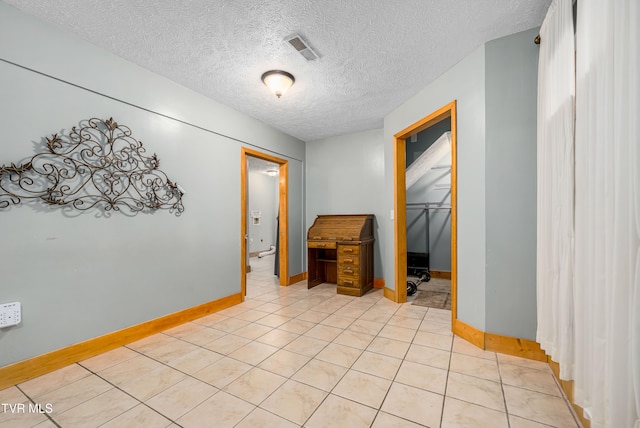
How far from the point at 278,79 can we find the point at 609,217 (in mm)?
2571

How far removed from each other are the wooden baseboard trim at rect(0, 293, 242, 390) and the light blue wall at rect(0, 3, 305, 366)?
6 cm

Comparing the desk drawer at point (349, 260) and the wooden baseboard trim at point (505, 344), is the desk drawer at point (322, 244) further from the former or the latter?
the wooden baseboard trim at point (505, 344)

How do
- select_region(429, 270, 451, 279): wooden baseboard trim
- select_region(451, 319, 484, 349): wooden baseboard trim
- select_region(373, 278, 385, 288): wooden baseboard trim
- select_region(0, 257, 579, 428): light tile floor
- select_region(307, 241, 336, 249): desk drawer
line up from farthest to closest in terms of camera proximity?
select_region(429, 270, 451, 279): wooden baseboard trim → select_region(373, 278, 385, 288): wooden baseboard trim → select_region(307, 241, 336, 249): desk drawer → select_region(451, 319, 484, 349): wooden baseboard trim → select_region(0, 257, 579, 428): light tile floor

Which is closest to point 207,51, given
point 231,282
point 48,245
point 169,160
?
point 169,160

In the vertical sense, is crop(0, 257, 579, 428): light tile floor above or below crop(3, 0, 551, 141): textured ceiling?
below

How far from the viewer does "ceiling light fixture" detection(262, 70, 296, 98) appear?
8.27 feet

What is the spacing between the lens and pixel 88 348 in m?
2.09

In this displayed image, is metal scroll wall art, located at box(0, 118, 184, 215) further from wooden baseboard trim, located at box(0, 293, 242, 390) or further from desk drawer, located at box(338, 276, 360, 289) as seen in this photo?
desk drawer, located at box(338, 276, 360, 289)

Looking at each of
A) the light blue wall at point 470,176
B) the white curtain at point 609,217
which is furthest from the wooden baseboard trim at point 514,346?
the white curtain at point 609,217

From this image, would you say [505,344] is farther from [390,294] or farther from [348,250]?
[348,250]

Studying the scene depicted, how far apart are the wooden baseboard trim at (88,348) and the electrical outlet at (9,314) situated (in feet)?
0.95

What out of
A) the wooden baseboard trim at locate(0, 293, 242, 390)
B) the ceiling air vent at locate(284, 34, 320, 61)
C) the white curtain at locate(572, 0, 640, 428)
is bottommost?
the wooden baseboard trim at locate(0, 293, 242, 390)

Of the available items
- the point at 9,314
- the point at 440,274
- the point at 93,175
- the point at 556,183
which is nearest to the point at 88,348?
the point at 9,314

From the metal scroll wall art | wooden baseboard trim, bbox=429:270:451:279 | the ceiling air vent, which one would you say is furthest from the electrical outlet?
wooden baseboard trim, bbox=429:270:451:279
